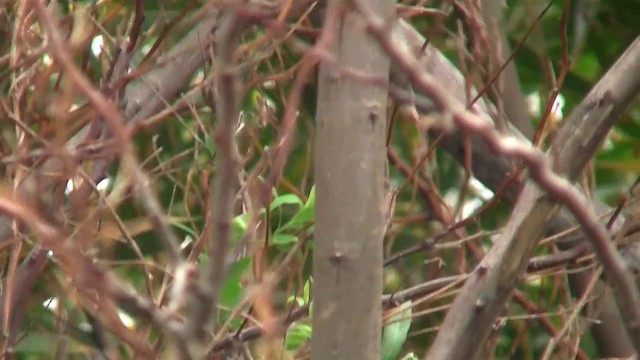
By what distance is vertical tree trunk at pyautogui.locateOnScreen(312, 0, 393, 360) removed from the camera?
0.95 meters

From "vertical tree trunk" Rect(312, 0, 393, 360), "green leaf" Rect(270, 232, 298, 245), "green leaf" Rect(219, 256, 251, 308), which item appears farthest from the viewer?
"green leaf" Rect(270, 232, 298, 245)

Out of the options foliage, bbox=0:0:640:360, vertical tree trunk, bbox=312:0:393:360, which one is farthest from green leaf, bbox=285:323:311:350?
vertical tree trunk, bbox=312:0:393:360

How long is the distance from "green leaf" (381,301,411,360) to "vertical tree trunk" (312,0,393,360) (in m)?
0.19

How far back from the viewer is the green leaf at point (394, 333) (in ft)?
3.79

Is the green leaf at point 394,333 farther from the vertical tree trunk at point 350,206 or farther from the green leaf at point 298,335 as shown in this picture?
the vertical tree trunk at point 350,206

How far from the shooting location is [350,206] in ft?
3.15

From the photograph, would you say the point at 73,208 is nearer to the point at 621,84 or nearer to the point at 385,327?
the point at 385,327

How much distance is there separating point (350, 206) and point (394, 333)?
24cm

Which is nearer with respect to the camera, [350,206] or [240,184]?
[350,206]

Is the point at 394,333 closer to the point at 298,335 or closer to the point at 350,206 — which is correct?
the point at 298,335

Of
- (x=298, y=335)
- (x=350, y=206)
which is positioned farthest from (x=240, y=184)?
(x=350, y=206)

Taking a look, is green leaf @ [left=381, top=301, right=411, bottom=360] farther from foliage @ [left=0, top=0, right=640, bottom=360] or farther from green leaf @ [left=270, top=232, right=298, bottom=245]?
green leaf @ [left=270, top=232, right=298, bottom=245]

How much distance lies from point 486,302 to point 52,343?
3.16 feet

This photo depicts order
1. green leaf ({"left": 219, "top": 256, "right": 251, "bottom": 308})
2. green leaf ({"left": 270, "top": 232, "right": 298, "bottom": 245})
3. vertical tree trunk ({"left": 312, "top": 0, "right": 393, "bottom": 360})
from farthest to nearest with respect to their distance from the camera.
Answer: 1. green leaf ({"left": 270, "top": 232, "right": 298, "bottom": 245})
2. green leaf ({"left": 219, "top": 256, "right": 251, "bottom": 308})
3. vertical tree trunk ({"left": 312, "top": 0, "right": 393, "bottom": 360})
